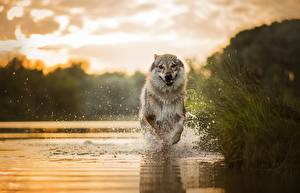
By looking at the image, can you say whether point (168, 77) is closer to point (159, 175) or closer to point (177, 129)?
point (177, 129)

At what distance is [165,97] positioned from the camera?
16547 millimetres

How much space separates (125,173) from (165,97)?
634 cm

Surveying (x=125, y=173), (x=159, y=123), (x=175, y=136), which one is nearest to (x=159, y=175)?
(x=125, y=173)

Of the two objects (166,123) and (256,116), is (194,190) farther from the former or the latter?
(166,123)

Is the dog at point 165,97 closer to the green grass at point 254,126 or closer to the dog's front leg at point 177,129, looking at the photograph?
the dog's front leg at point 177,129

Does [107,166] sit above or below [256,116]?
below

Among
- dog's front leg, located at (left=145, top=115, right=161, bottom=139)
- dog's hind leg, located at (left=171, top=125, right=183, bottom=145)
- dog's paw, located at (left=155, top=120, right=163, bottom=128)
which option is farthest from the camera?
dog's paw, located at (left=155, top=120, right=163, bottom=128)

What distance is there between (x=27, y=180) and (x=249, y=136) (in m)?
3.83

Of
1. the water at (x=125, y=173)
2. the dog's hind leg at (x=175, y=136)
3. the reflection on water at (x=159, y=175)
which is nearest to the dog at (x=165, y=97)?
the dog's hind leg at (x=175, y=136)

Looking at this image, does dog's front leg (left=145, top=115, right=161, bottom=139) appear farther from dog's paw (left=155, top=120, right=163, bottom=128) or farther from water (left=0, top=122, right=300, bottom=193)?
water (left=0, top=122, right=300, bottom=193)

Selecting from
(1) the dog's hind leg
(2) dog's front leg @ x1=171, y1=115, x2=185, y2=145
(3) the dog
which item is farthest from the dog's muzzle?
(1) the dog's hind leg

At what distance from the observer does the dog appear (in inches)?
642

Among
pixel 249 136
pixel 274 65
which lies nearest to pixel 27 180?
pixel 249 136

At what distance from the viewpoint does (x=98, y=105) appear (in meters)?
66.6
